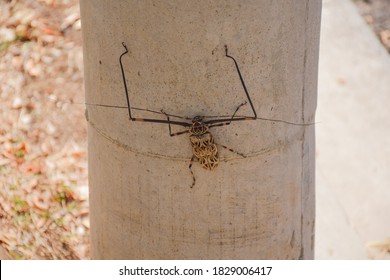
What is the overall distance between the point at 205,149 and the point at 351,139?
3.72m

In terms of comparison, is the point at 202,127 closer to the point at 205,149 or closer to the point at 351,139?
the point at 205,149

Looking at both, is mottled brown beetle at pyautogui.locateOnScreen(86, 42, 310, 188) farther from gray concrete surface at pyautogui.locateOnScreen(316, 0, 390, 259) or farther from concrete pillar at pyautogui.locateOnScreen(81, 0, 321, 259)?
gray concrete surface at pyautogui.locateOnScreen(316, 0, 390, 259)

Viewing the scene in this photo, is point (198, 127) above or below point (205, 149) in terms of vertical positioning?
above

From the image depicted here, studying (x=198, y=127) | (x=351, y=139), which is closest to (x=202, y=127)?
(x=198, y=127)

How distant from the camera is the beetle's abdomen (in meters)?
3.30

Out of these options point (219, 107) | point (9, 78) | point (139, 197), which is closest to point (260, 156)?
point (219, 107)

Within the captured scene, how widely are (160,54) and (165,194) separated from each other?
2.39 feet

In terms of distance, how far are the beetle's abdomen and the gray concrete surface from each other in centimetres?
253

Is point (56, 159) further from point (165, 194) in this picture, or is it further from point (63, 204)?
point (165, 194)

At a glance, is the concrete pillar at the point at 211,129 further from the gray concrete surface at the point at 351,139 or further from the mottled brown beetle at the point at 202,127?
the gray concrete surface at the point at 351,139

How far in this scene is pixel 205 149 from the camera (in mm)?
3314

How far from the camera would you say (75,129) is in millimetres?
6355

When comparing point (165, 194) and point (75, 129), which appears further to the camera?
point (75, 129)
